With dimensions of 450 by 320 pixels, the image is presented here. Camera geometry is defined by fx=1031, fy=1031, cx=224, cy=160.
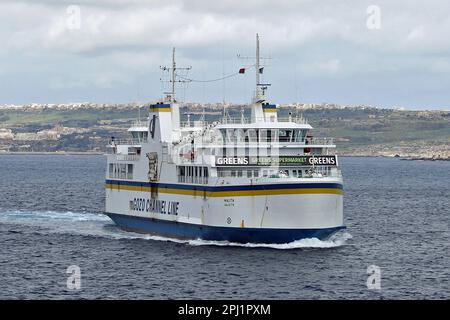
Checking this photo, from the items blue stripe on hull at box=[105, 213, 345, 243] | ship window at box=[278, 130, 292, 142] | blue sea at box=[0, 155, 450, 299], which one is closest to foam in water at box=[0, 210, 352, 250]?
blue sea at box=[0, 155, 450, 299]

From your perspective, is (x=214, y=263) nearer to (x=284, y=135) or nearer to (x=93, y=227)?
(x=284, y=135)

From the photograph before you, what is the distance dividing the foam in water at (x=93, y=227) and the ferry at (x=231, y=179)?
48 cm

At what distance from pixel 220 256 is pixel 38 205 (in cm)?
4589

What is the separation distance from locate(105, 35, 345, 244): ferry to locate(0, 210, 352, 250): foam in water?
1.58 ft

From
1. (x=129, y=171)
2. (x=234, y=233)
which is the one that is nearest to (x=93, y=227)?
(x=129, y=171)

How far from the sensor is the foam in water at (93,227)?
2505 inches

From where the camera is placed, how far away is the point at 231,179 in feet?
208

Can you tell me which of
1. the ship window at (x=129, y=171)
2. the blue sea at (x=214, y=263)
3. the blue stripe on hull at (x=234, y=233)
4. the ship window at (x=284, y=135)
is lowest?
the blue sea at (x=214, y=263)

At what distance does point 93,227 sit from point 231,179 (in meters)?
21.0

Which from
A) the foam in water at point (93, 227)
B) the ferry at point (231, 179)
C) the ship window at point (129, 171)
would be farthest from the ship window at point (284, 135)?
the ship window at point (129, 171)

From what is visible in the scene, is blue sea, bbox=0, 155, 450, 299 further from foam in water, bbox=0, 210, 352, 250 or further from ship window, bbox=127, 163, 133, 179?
ship window, bbox=127, 163, 133, 179

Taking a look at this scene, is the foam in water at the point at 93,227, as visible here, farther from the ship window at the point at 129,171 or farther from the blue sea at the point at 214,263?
the ship window at the point at 129,171

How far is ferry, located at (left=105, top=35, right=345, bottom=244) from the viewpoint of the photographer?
61812 millimetres
